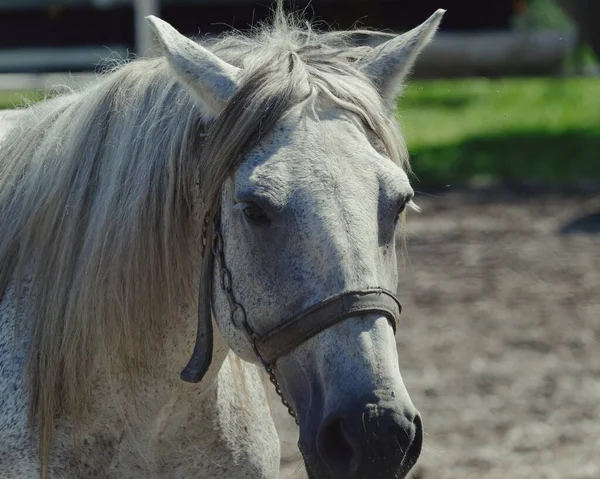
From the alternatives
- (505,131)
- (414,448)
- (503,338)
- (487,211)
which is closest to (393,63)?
(414,448)

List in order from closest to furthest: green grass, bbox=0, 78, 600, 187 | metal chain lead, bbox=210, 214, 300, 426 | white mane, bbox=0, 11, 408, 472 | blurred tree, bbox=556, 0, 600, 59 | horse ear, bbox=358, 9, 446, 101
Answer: metal chain lead, bbox=210, 214, 300, 426
white mane, bbox=0, 11, 408, 472
horse ear, bbox=358, 9, 446, 101
green grass, bbox=0, 78, 600, 187
blurred tree, bbox=556, 0, 600, 59

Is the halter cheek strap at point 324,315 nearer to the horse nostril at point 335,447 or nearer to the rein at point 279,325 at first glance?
the rein at point 279,325

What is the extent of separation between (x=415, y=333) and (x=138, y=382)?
157 inches

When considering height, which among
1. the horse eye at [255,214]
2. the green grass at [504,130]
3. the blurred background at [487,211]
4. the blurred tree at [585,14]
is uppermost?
the horse eye at [255,214]

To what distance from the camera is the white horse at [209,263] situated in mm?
2258

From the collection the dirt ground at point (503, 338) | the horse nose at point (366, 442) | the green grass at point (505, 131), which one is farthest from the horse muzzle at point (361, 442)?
the green grass at point (505, 131)

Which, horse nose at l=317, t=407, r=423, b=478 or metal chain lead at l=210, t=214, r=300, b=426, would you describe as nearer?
horse nose at l=317, t=407, r=423, b=478

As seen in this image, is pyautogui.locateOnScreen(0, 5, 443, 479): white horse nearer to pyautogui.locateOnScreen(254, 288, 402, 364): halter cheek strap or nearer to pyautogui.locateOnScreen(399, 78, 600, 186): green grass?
pyautogui.locateOnScreen(254, 288, 402, 364): halter cheek strap

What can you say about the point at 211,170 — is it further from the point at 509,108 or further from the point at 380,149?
the point at 509,108

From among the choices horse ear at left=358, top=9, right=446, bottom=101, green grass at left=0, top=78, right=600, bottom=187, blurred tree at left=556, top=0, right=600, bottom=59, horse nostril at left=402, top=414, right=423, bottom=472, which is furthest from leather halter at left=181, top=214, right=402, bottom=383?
blurred tree at left=556, top=0, right=600, bottom=59

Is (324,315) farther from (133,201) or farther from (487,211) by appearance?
(487,211)

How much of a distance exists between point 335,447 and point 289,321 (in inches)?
12.0

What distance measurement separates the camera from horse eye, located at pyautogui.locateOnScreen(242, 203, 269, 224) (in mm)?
2354

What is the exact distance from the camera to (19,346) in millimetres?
2721
